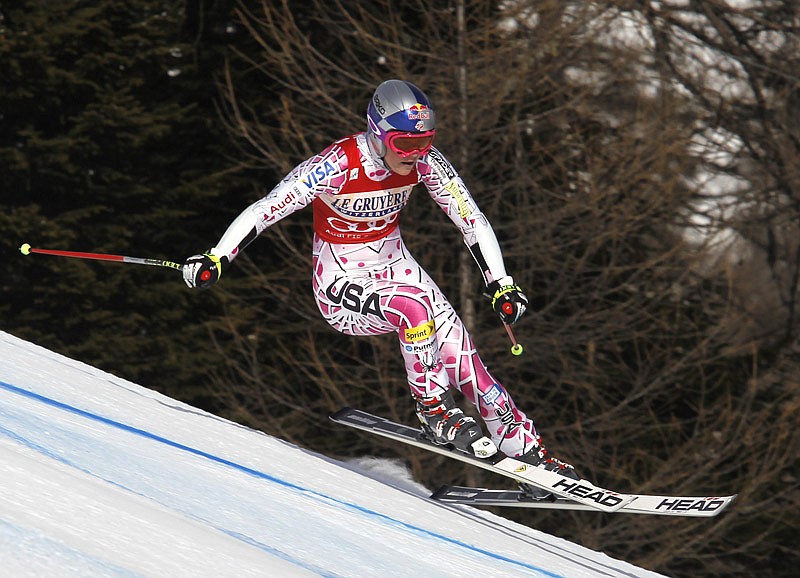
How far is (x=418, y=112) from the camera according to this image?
491cm

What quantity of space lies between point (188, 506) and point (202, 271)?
1.36 m

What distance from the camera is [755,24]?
1588 centimetres

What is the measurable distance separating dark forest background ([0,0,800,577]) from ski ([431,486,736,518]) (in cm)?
617

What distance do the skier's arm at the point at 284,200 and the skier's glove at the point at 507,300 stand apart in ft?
2.78

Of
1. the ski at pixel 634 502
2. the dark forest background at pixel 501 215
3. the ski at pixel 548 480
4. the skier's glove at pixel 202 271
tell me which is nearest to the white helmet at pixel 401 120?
the skier's glove at pixel 202 271

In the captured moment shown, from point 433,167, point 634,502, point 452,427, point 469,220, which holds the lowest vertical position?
point 634,502

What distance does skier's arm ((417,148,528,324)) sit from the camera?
205 inches

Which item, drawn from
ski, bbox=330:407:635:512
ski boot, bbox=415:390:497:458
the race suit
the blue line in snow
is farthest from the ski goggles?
the blue line in snow

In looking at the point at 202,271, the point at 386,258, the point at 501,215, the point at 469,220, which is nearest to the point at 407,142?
the point at 469,220

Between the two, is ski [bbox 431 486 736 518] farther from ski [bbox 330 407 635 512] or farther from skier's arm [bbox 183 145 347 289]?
skier's arm [bbox 183 145 347 289]

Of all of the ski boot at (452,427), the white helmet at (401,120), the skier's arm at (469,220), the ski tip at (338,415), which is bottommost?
the ski boot at (452,427)

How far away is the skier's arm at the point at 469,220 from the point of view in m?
5.21

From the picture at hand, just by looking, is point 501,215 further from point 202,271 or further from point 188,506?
point 188,506

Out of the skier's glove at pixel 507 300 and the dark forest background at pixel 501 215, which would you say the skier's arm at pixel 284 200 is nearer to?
the skier's glove at pixel 507 300
